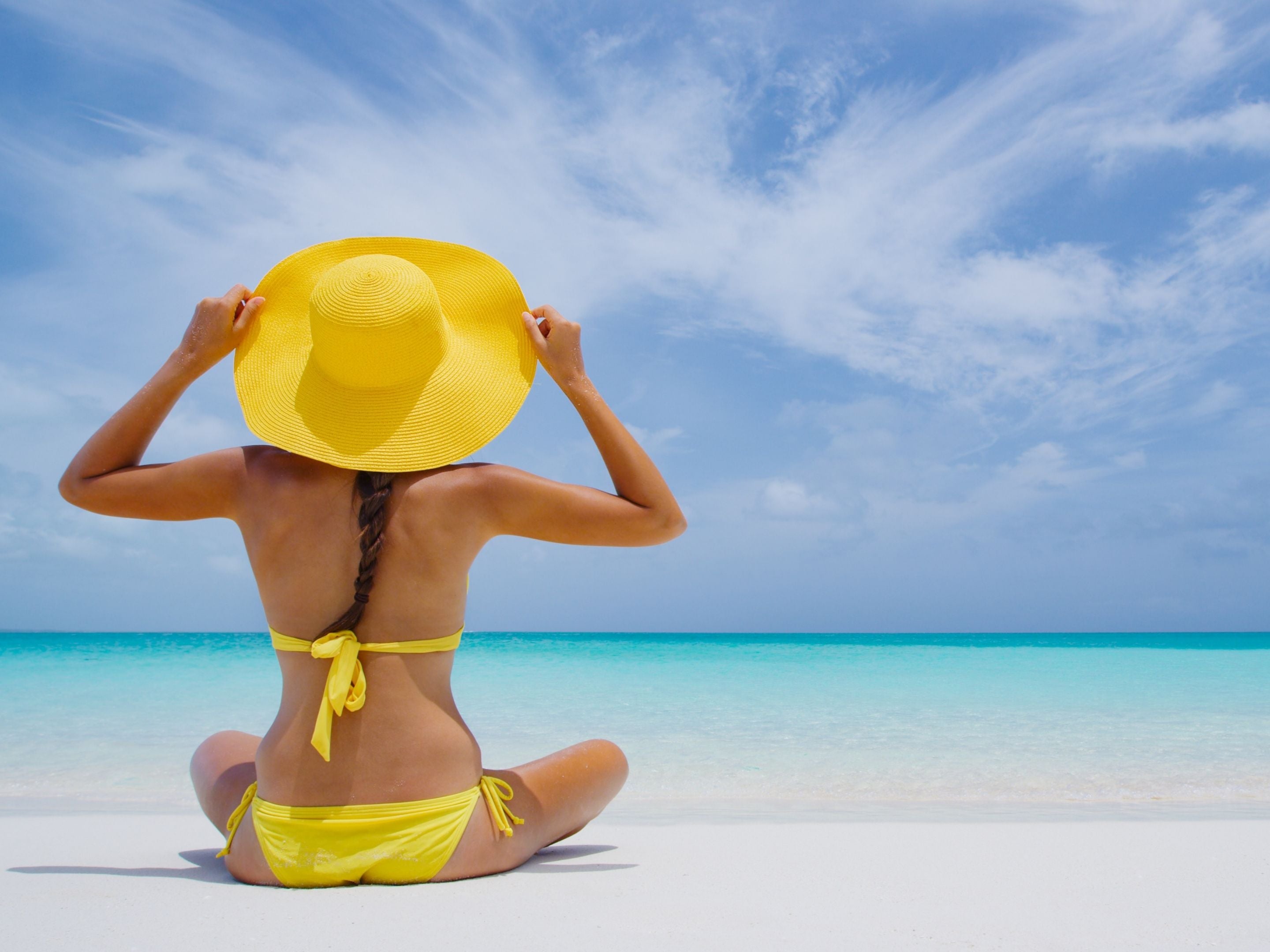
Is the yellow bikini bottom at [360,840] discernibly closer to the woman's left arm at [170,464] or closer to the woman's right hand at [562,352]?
the woman's left arm at [170,464]

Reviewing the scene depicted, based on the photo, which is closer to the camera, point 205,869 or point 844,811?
point 205,869

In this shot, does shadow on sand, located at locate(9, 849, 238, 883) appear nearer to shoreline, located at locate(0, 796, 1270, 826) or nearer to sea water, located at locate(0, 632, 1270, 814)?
sea water, located at locate(0, 632, 1270, 814)

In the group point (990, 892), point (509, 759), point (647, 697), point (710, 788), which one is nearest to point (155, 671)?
point (647, 697)

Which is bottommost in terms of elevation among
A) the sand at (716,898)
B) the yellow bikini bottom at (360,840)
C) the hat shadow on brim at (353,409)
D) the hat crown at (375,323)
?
the sand at (716,898)

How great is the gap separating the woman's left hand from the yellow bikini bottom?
111cm

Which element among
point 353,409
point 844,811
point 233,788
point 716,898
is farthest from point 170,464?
point 844,811

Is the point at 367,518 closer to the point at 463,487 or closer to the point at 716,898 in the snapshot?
the point at 463,487

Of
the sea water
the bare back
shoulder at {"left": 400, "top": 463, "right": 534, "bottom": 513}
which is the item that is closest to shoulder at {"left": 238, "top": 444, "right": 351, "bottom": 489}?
the bare back

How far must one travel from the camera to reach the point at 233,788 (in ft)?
7.70

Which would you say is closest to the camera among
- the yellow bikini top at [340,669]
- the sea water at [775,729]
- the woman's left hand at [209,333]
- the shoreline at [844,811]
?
the yellow bikini top at [340,669]

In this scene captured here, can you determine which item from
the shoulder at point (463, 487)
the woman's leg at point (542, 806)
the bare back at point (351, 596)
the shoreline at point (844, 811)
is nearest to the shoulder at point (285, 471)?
the bare back at point (351, 596)

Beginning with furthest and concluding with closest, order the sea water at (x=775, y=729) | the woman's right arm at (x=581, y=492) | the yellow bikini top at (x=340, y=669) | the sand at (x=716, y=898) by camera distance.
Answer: the sea water at (x=775, y=729) < the woman's right arm at (x=581, y=492) < the yellow bikini top at (x=340, y=669) < the sand at (x=716, y=898)

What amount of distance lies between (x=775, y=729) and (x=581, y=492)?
5.44 m

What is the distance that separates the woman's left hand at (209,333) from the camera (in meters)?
2.18
